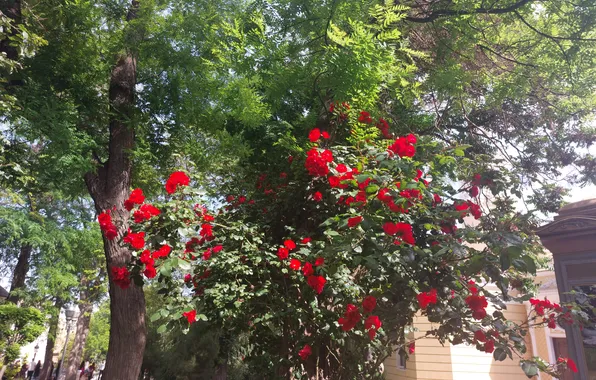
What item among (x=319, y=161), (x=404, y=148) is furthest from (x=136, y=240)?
(x=404, y=148)

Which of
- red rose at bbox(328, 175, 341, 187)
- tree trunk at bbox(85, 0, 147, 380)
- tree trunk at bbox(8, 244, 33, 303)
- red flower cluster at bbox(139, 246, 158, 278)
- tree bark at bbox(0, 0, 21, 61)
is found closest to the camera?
red rose at bbox(328, 175, 341, 187)

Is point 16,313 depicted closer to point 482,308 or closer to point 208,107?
point 208,107

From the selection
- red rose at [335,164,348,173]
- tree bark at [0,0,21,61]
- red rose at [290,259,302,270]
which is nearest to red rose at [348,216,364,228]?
red rose at [335,164,348,173]

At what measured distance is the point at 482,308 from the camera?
2803mm

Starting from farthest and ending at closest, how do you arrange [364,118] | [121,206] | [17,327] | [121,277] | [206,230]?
[17,327] → [121,206] → [364,118] → [121,277] → [206,230]

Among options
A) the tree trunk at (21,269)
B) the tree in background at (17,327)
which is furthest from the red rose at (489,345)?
the tree trunk at (21,269)

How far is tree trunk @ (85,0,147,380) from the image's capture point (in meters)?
4.51

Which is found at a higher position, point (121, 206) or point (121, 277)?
point (121, 206)

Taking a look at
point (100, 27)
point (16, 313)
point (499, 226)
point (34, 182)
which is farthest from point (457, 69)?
point (16, 313)

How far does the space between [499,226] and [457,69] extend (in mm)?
2487

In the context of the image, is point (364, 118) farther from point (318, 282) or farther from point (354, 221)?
point (318, 282)

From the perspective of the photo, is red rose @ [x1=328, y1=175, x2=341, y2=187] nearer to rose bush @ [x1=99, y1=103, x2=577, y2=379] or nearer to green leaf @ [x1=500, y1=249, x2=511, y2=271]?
rose bush @ [x1=99, y1=103, x2=577, y2=379]

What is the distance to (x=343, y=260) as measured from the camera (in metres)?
3.07

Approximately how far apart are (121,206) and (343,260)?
3.50m
